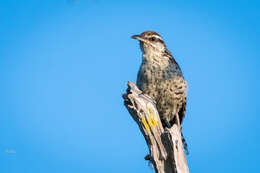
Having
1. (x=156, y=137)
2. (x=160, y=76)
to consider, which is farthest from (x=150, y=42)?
(x=156, y=137)

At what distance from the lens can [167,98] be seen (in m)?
7.25

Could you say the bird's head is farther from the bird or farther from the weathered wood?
the weathered wood

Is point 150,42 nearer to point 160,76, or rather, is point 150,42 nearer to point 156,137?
point 160,76

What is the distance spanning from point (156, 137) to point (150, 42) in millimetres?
2583

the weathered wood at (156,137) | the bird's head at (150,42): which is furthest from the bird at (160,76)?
the weathered wood at (156,137)

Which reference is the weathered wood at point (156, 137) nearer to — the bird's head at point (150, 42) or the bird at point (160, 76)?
the bird at point (160, 76)

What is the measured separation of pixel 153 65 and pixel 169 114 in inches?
48.5

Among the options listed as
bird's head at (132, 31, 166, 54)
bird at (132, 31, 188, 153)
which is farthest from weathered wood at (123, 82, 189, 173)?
bird's head at (132, 31, 166, 54)

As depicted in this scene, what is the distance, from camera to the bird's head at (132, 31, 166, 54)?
7320 mm

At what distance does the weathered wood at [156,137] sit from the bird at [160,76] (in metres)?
1.38

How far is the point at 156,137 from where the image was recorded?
5434mm

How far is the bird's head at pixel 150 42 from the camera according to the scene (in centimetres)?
732

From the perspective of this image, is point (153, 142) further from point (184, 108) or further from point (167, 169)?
point (184, 108)

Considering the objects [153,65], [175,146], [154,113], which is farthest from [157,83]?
[175,146]
